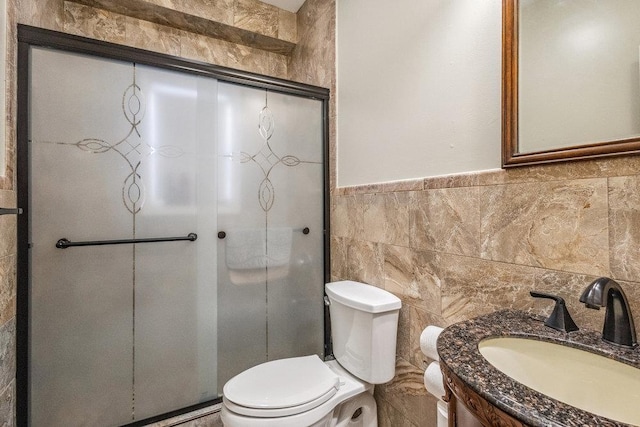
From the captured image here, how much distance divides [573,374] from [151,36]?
2.66m

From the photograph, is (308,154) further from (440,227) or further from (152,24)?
(152,24)

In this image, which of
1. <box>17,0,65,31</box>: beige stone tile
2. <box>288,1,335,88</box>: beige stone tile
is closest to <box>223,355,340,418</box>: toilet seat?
<box>288,1,335,88</box>: beige stone tile

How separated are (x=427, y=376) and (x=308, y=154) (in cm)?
131

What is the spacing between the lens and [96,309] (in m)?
1.33

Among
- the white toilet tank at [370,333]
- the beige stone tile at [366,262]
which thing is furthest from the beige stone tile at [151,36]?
the white toilet tank at [370,333]

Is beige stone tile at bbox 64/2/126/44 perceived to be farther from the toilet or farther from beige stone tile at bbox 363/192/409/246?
the toilet

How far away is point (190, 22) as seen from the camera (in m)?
1.99

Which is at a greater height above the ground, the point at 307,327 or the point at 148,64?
the point at 148,64

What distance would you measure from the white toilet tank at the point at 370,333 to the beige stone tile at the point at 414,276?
0.18 feet

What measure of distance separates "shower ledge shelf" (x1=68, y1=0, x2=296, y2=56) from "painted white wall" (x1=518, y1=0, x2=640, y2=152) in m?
1.81

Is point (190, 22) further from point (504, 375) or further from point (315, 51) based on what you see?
point (504, 375)

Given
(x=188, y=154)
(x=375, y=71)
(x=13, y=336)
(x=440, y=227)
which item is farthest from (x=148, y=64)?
(x=440, y=227)

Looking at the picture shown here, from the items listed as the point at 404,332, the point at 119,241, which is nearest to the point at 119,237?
the point at 119,241

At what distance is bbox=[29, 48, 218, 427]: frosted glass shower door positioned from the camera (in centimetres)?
125
